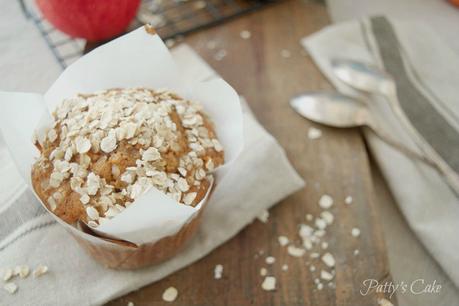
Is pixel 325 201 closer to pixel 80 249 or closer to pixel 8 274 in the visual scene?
pixel 80 249

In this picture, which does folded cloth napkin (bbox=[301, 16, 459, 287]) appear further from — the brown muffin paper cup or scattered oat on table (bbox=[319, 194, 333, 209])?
the brown muffin paper cup

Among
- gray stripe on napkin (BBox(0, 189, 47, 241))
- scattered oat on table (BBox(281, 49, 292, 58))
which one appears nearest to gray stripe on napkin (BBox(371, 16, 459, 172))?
scattered oat on table (BBox(281, 49, 292, 58))

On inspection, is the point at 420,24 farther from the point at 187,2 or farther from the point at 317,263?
the point at 317,263

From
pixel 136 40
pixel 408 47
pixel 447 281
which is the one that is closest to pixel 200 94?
pixel 136 40

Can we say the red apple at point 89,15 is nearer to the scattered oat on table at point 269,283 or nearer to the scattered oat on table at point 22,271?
the scattered oat on table at point 22,271

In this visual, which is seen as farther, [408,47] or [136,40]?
[408,47]

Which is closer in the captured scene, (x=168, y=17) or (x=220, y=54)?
(x=220, y=54)

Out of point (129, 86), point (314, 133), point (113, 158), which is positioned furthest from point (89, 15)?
point (314, 133)
